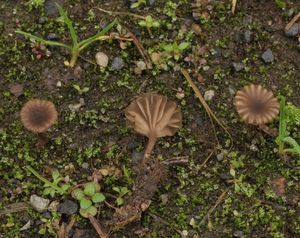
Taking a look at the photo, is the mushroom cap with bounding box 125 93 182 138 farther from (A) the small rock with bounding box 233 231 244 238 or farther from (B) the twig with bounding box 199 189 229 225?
(A) the small rock with bounding box 233 231 244 238

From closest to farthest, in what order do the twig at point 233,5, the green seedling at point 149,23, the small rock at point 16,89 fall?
the small rock at point 16,89, the green seedling at point 149,23, the twig at point 233,5

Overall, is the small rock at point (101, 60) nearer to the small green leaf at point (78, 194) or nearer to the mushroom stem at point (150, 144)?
the mushroom stem at point (150, 144)

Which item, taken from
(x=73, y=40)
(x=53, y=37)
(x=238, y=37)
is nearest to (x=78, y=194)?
(x=73, y=40)

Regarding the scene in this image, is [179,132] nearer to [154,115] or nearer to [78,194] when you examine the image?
[154,115]

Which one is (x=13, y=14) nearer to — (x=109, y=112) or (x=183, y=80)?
(x=109, y=112)

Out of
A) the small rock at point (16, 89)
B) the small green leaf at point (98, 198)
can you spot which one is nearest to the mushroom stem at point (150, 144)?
the small green leaf at point (98, 198)
